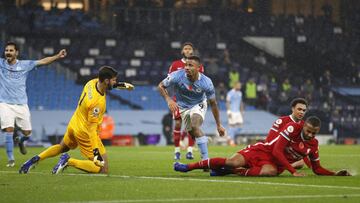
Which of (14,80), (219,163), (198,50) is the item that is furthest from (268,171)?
(198,50)

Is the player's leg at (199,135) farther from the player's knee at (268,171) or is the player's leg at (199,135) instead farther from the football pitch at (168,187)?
the player's knee at (268,171)

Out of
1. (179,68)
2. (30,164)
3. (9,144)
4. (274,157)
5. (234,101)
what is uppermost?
(179,68)

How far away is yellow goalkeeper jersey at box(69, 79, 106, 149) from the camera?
14.7m

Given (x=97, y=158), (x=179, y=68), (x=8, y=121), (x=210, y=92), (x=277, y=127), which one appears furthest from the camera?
(x=179, y=68)

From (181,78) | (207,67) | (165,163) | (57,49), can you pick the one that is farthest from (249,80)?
(181,78)

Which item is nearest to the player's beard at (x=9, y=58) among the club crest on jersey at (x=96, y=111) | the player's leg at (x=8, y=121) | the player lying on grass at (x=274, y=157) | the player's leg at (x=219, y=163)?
the player's leg at (x=8, y=121)

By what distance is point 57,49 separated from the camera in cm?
4225

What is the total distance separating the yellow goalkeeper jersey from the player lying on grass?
1.39 meters

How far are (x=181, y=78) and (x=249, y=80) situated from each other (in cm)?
2517

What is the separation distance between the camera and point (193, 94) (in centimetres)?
1698

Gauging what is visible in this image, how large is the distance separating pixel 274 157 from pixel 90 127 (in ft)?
9.41

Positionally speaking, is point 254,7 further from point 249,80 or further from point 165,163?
point 165,163

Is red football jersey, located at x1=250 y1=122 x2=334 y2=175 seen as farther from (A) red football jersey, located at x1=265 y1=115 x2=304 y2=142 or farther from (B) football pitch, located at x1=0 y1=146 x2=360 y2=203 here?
(B) football pitch, located at x1=0 y1=146 x2=360 y2=203

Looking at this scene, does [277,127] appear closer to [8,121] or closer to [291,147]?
[291,147]
